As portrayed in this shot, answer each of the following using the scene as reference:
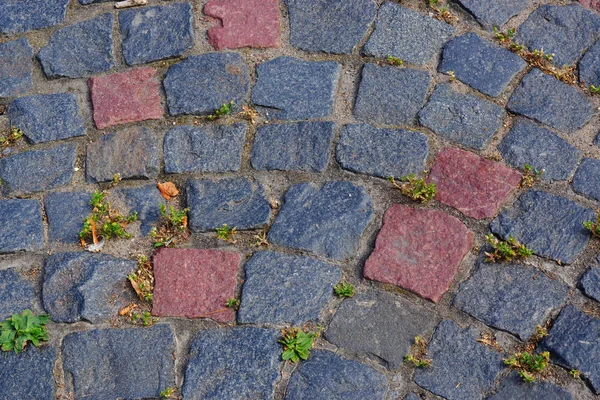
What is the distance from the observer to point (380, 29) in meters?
3.44

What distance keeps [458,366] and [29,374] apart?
1430 millimetres

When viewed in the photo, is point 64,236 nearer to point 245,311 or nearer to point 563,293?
point 245,311

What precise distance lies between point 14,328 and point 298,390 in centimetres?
101

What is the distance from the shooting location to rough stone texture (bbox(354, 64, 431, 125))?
3.20 m

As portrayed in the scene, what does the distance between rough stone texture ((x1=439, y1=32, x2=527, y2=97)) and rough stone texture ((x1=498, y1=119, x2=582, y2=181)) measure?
0.69ft

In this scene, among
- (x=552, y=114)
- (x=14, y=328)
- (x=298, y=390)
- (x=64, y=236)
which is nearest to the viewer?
(x=298, y=390)

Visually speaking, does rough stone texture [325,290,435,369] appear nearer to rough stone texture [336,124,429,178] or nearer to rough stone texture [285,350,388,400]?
rough stone texture [285,350,388,400]

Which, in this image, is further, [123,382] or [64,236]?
[64,236]

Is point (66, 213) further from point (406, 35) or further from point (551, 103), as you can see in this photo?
point (551, 103)

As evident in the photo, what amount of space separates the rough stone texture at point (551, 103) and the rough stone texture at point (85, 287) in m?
1.64

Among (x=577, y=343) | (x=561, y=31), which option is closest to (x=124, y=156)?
(x=577, y=343)

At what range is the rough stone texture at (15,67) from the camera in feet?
11.3

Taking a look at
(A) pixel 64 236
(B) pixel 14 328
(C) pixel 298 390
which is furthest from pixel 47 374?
(C) pixel 298 390

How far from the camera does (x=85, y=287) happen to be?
2.86 meters
